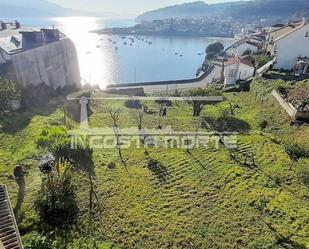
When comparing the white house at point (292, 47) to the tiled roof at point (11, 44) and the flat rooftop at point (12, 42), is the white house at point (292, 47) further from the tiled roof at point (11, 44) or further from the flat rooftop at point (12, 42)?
the tiled roof at point (11, 44)

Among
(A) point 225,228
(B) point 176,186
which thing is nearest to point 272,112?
(B) point 176,186

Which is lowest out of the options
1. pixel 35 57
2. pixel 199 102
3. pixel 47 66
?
pixel 199 102

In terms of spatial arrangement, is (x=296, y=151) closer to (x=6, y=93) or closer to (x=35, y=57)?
(x=6, y=93)

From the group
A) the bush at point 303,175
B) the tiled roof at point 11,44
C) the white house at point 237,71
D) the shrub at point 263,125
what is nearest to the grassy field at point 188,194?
the bush at point 303,175

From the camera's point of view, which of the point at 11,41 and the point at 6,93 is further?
the point at 11,41

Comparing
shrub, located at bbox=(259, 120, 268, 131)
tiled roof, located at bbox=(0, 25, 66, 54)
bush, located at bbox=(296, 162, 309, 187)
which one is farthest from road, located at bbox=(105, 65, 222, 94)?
bush, located at bbox=(296, 162, 309, 187)

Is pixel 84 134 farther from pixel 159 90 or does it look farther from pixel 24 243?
pixel 159 90

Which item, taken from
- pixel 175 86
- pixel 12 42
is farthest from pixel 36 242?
pixel 175 86
